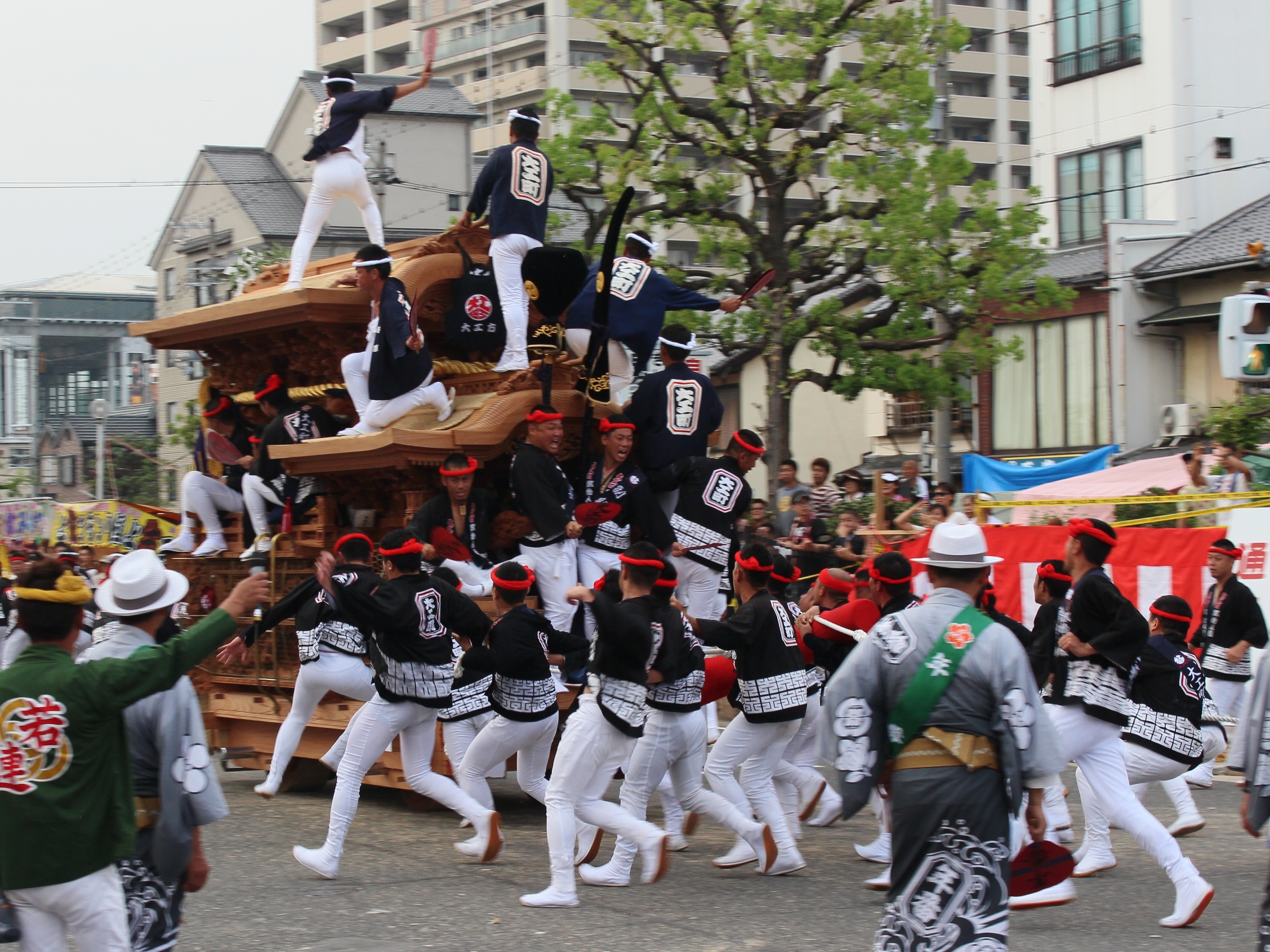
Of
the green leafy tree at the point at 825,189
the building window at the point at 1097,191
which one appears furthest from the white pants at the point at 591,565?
the building window at the point at 1097,191

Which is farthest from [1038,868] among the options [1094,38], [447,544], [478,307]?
[1094,38]

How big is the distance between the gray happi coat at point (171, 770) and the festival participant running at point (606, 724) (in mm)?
2520

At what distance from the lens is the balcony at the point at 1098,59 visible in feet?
74.2

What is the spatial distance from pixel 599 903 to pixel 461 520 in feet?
10.1

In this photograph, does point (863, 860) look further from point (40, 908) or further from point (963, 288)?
point (963, 288)

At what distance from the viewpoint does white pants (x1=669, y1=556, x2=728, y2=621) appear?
31.7 feet

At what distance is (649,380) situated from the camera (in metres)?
9.77

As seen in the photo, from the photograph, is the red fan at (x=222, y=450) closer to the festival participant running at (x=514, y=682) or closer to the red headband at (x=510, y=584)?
the festival participant running at (x=514, y=682)

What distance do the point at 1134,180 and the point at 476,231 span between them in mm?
15847

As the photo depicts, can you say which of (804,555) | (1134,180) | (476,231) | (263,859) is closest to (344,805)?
(263,859)

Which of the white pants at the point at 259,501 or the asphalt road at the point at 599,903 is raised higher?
the white pants at the point at 259,501

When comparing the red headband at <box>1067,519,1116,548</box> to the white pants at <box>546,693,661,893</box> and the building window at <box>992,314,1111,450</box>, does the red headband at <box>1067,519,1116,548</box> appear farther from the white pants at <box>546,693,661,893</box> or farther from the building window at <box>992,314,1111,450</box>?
the building window at <box>992,314,1111,450</box>

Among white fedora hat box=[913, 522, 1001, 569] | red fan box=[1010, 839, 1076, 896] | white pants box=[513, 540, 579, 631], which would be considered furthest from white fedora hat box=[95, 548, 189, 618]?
white pants box=[513, 540, 579, 631]

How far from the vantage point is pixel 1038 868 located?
17.3 ft
